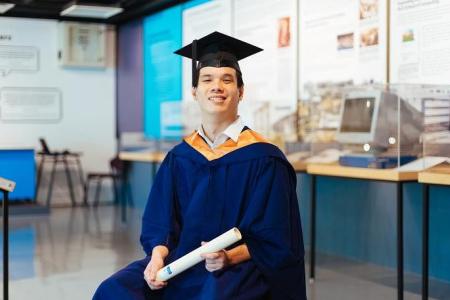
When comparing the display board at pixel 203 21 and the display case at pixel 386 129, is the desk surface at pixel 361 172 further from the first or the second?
the display board at pixel 203 21

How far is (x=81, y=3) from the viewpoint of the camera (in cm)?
999

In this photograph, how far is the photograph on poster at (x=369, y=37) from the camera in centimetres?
613

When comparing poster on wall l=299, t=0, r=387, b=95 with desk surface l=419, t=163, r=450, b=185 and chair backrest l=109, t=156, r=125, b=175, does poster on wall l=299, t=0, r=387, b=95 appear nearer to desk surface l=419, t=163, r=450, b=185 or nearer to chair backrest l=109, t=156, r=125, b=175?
desk surface l=419, t=163, r=450, b=185

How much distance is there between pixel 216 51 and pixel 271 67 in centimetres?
473

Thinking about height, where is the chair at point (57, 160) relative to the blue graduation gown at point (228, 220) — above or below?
below

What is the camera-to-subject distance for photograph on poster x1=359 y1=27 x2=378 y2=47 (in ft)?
20.1

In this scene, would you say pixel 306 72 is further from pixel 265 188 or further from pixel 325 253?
pixel 265 188

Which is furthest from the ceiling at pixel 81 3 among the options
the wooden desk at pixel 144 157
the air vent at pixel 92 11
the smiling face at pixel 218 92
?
the smiling face at pixel 218 92

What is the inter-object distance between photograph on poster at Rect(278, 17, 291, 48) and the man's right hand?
4803 millimetres

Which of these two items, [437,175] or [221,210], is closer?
[221,210]

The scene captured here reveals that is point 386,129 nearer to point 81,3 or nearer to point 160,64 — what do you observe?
point 160,64

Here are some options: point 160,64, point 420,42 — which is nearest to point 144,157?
point 160,64

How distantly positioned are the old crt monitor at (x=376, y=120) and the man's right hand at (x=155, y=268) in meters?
2.73

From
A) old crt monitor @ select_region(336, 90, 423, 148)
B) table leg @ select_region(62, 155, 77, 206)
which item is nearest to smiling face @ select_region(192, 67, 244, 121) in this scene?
old crt monitor @ select_region(336, 90, 423, 148)
